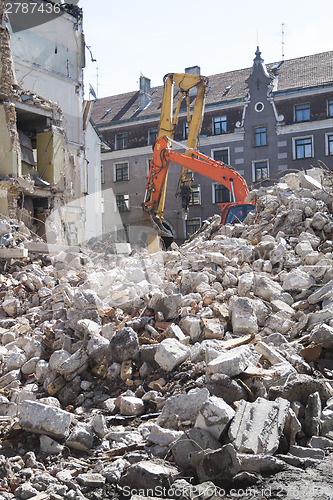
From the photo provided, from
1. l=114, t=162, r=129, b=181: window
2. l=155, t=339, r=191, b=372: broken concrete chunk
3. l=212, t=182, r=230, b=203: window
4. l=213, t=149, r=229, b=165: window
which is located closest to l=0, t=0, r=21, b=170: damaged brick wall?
l=155, t=339, r=191, b=372: broken concrete chunk

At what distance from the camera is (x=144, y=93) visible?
31688 mm

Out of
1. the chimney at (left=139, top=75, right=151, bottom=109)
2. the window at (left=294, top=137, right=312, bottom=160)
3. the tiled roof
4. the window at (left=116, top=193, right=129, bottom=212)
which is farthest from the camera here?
the chimney at (left=139, top=75, right=151, bottom=109)

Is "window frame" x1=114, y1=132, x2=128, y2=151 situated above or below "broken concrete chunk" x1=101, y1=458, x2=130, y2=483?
above

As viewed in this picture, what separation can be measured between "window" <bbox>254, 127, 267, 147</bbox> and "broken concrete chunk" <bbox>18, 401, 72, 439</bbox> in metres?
25.0

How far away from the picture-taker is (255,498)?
10.3 feet

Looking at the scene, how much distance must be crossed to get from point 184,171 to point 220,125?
11.2 metres

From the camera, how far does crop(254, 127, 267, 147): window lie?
2738 centimetres

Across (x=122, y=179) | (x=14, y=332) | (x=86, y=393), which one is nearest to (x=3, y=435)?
(x=86, y=393)

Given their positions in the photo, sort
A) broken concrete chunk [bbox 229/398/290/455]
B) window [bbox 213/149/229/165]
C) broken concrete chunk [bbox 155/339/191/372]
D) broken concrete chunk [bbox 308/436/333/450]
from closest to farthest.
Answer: broken concrete chunk [bbox 229/398/290/455] → broken concrete chunk [bbox 308/436/333/450] → broken concrete chunk [bbox 155/339/191/372] → window [bbox 213/149/229/165]

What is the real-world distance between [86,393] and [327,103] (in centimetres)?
2448

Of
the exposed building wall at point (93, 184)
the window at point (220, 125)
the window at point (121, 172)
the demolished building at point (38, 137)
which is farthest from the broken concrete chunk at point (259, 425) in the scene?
the window at point (121, 172)

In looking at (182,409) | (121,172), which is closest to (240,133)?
(121,172)

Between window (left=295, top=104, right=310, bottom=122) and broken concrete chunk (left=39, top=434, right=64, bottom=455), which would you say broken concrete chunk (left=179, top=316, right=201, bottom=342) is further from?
window (left=295, top=104, right=310, bottom=122)

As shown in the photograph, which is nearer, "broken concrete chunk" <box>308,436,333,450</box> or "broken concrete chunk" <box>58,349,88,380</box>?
"broken concrete chunk" <box>308,436,333,450</box>
